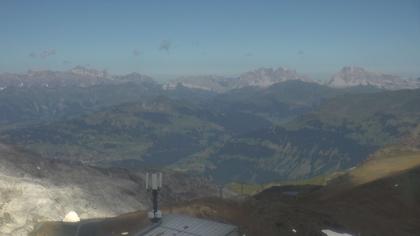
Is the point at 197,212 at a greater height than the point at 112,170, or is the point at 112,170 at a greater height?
the point at 197,212

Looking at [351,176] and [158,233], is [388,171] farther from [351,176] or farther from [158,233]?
[158,233]

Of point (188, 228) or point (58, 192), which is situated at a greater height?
point (188, 228)

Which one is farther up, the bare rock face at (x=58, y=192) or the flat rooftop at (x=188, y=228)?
the flat rooftop at (x=188, y=228)

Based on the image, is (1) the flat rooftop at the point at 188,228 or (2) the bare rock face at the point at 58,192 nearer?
(1) the flat rooftop at the point at 188,228

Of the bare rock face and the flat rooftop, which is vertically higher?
the flat rooftop

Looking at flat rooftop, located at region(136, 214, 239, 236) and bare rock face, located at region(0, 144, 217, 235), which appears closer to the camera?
flat rooftop, located at region(136, 214, 239, 236)

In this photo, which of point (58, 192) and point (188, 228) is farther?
point (58, 192)

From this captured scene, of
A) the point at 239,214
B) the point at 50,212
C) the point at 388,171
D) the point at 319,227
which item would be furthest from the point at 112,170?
the point at 319,227

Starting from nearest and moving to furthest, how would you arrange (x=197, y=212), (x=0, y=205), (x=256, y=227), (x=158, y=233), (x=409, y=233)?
(x=158, y=233) → (x=256, y=227) → (x=409, y=233) → (x=197, y=212) → (x=0, y=205)
